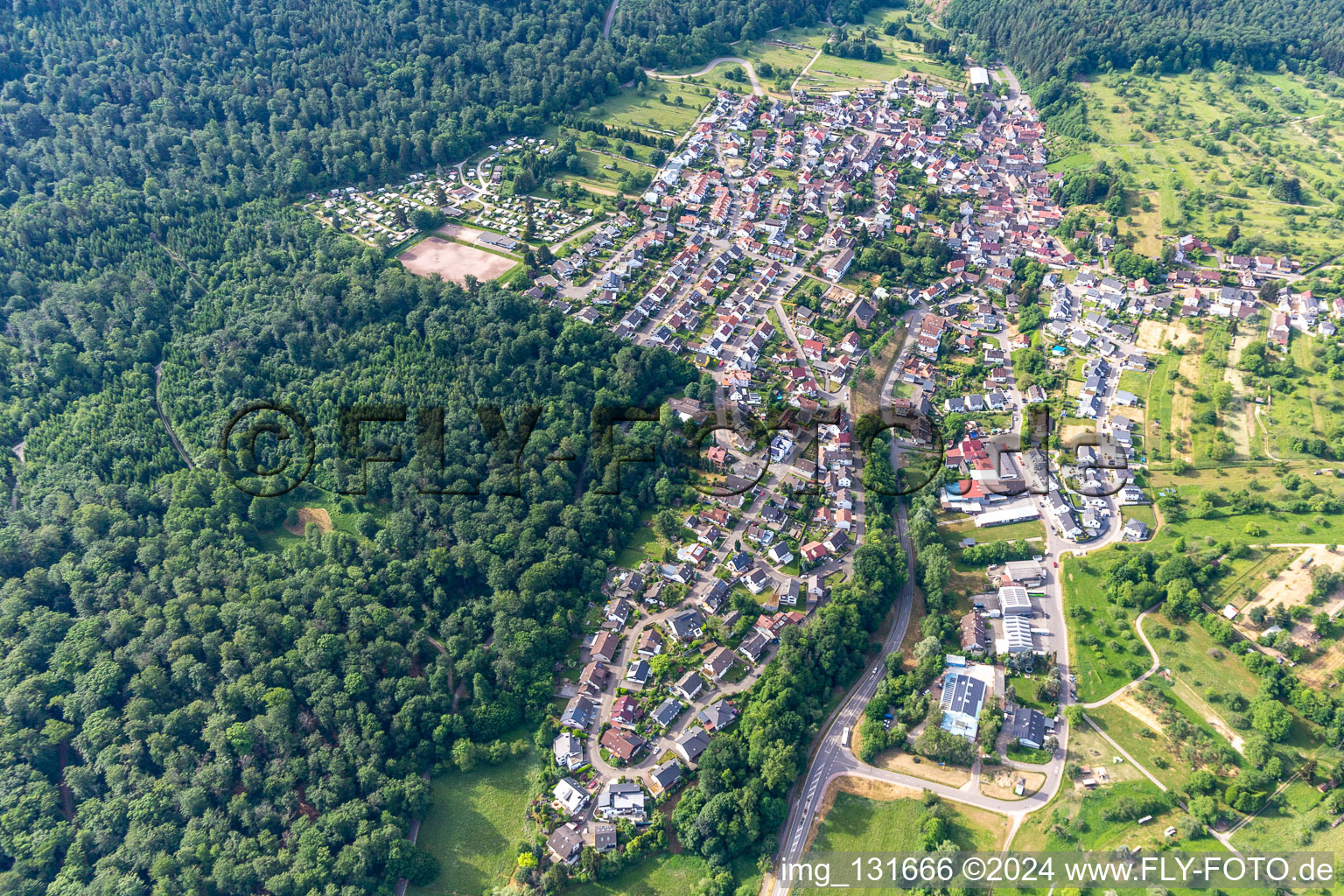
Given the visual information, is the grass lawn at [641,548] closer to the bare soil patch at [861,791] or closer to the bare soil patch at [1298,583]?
the bare soil patch at [861,791]

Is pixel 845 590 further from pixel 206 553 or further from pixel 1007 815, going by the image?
pixel 206 553

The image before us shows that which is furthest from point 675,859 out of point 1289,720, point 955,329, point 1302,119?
point 1302,119

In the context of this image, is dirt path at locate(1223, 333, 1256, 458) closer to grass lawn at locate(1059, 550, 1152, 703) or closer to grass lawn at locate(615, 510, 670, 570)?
grass lawn at locate(1059, 550, 1152, 703)

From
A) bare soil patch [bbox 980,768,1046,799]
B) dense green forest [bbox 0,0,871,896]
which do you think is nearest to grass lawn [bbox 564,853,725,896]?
dense green forest [bbox 0,0,871,896]

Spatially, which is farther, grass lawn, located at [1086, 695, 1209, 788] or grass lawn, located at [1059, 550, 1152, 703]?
grass lawn, located at [1059, 550, 1152, 703]

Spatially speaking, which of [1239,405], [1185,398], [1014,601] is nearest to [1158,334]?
[1185,398]

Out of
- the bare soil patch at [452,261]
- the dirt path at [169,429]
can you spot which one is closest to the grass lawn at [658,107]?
the bare soil patch at [452,261]
